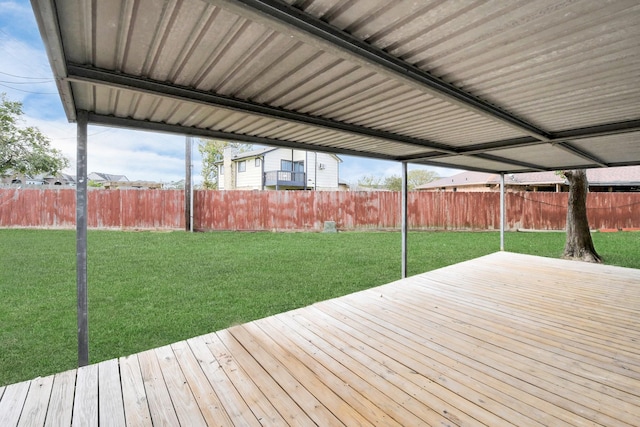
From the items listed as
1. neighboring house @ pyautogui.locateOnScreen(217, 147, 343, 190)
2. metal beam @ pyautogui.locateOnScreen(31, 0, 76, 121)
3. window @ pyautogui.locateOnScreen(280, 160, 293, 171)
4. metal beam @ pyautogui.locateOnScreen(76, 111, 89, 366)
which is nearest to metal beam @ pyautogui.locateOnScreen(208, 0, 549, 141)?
metal beam @ pyautogui.locateOnScreen(31, 0, 76, 121)

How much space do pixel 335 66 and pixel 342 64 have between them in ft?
0.16

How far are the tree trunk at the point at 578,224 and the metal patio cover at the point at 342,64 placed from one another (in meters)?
5.13

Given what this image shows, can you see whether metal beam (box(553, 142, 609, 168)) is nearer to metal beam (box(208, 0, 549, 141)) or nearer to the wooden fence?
metal beam (box(208, 0, 549, 141))

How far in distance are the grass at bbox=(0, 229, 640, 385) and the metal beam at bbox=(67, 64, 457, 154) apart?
2.45 meters

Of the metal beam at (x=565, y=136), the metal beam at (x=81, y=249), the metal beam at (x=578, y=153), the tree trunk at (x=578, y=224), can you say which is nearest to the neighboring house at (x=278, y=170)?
the tree trunk at (x=578, y=224)

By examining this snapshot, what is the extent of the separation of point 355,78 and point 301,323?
2179 mm

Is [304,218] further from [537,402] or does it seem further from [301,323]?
[537,402]

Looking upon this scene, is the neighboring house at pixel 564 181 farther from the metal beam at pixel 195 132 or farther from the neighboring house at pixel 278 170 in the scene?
the metal beam at pixel 195 132

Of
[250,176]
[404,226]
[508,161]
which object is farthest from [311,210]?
[250,176]

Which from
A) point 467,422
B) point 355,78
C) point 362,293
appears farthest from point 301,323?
point 355,78

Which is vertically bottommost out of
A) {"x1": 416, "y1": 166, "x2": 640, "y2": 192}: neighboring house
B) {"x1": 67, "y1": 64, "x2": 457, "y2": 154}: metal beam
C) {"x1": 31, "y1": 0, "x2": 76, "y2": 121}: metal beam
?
{"x1": 31, "y1": 0, "x2": 76, "y2": 121}: metal beam

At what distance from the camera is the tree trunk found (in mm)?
7488

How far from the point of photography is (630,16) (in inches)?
59.7

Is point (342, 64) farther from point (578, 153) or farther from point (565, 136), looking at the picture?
point (578, 153)
